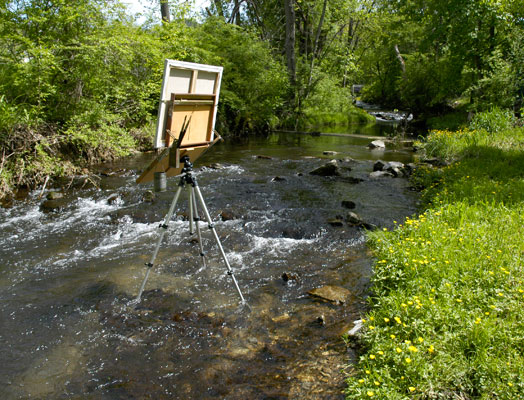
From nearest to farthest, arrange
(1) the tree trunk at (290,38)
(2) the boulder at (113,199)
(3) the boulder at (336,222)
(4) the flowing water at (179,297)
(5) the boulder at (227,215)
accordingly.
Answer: (4) the flowing water at (179,297)
(3) the boulder at (336,222)
(5) the boulder at (227,215)
(2) the boulder at (113,199)
(1) the tree trunk at (290,38)

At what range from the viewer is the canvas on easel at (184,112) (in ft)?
13.9

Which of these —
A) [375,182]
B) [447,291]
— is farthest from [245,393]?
[375,182]

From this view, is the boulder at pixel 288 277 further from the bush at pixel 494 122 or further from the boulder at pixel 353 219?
the bush at pixel 494 122

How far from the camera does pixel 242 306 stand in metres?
4.84

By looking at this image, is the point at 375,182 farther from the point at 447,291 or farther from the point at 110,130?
the point at 110,130

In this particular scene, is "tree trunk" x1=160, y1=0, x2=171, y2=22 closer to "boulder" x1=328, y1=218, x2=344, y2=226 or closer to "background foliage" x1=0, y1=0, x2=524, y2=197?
"background foliage" x1=0, y1=0, x2=524, y2=197

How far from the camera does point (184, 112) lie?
448 centimetres

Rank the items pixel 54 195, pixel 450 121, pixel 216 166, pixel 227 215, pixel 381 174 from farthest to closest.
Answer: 1. pixel 450 121
2. pixel 216 166
3. pixel 381 174
4. pixel 54 195
5. pixel 227 215

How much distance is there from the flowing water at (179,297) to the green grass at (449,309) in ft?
1.54

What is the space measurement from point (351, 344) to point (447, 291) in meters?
1.13

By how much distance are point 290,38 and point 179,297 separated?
21.3 m

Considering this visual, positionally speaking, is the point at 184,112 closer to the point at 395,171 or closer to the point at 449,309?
the point at 449,309

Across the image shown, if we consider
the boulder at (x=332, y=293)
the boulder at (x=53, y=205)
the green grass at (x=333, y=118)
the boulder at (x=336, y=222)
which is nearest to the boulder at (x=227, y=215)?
the boulder at (x=336, y=222)

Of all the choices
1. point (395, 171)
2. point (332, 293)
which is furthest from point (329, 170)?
point (332, 293)
